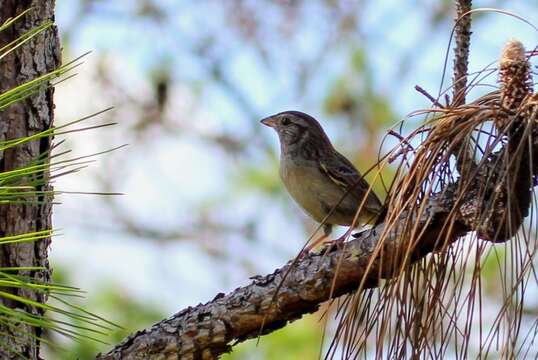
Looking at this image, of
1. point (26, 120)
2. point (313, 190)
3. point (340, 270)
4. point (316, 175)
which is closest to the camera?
point (340, 270)

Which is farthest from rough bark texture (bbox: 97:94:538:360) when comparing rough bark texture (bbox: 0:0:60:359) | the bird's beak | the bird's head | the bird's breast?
the bird's beak

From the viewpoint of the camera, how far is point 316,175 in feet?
18.1

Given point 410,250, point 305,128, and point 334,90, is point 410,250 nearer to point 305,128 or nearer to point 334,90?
point 305,128

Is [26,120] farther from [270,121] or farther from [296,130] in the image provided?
[270,121]

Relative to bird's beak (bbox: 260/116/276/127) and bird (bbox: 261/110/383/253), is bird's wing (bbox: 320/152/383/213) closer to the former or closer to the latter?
bird (bbox: 261/110/383/253)

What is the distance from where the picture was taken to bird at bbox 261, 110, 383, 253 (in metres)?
5.22

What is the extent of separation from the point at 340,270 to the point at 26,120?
113cm

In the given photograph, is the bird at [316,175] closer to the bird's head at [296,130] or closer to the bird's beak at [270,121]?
the bird's head at [296,130]

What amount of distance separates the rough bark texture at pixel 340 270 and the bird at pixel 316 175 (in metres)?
1.74

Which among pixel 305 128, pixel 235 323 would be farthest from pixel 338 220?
pixel 235 323

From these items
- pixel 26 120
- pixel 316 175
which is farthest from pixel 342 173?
pixel 26 120

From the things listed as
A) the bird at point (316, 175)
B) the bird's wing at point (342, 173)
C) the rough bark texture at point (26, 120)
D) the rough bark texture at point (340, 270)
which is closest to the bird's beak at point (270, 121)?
the bird at point (316, 175)

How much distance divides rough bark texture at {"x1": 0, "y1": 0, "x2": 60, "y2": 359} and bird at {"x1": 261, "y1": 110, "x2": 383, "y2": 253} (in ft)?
6.02

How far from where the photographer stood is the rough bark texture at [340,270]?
2.63 meters
